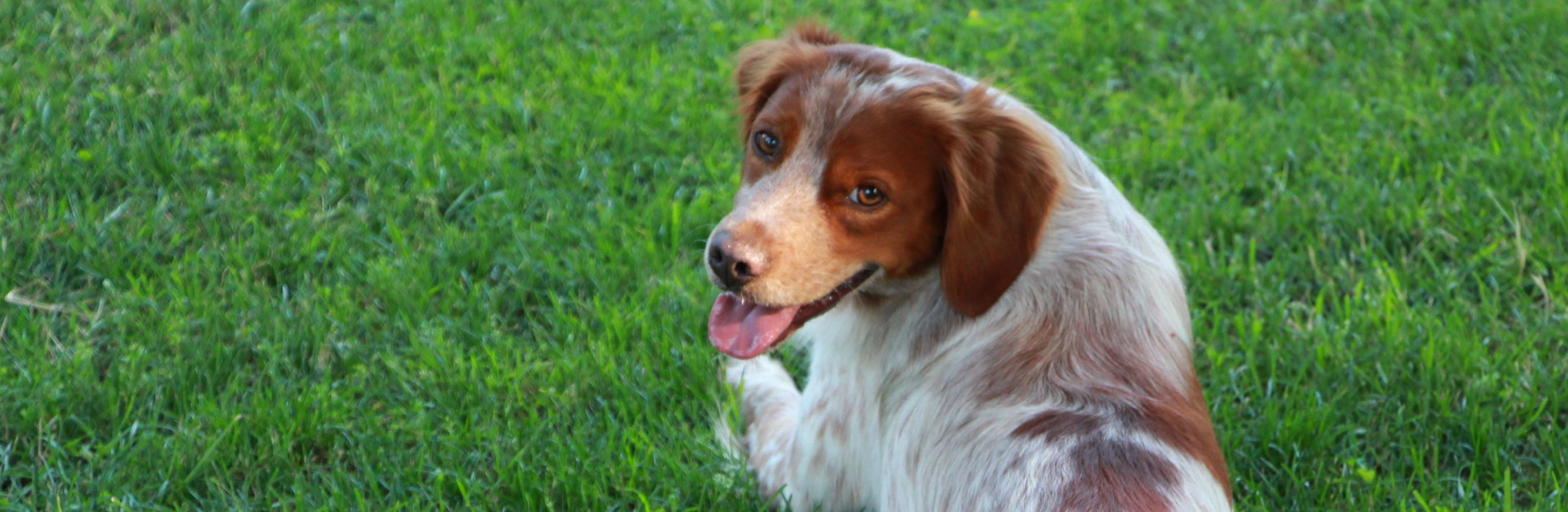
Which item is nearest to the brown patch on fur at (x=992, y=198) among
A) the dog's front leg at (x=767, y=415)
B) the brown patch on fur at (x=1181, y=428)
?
the brown patch on fur at (x=1181, y=428)

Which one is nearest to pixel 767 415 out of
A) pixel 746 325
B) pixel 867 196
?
pixel 746 325

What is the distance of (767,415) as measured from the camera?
3.63 m

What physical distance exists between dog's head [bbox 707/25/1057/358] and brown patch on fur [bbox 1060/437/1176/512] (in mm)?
376

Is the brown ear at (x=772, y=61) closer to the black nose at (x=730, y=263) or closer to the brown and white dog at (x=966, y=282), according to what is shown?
the brown and white dog at (x=966, y=282)

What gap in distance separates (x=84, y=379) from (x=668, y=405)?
1.41 meters

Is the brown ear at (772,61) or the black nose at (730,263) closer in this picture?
the black nose at (730,263)

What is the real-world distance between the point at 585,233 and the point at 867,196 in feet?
5.46

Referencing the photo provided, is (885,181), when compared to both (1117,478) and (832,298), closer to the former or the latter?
(832,298)

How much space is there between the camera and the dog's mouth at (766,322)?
2912 millimetres

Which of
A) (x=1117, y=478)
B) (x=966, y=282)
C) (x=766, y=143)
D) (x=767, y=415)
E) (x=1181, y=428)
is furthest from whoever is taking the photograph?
(x=767, y=415)

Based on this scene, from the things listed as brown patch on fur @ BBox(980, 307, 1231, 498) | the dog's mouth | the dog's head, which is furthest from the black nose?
brown patch on fur @ BBox(980, 307, 1231, 498)

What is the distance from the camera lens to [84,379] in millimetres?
3402

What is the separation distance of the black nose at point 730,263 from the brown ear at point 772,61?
439mm

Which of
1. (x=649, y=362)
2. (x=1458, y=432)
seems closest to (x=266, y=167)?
(x=649, y=362)
